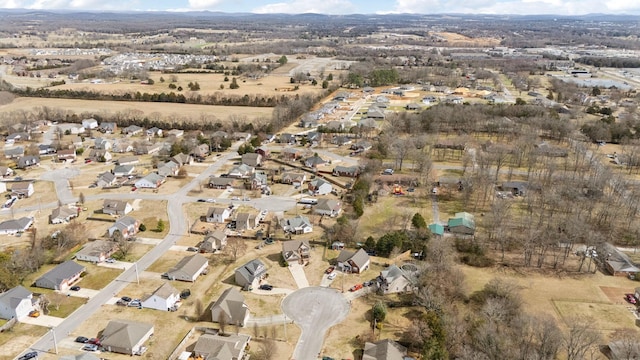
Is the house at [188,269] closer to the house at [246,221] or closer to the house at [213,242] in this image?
the house at [213,242]

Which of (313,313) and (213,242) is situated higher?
(213,242)

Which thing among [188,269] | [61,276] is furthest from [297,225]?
[61,276]

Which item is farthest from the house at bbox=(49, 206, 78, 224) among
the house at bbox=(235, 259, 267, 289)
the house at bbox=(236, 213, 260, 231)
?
the house at bbox=(235, 259, 267, 289)

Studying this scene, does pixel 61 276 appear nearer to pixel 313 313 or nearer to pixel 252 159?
pixel 313 313

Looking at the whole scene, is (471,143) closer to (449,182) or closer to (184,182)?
(449,182)

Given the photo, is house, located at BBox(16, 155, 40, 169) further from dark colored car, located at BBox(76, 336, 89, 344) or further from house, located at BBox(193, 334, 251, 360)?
house, located at BBox(193, 334, 251, 360)

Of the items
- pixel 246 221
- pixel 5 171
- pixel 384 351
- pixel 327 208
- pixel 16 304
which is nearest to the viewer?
pixel 384 351

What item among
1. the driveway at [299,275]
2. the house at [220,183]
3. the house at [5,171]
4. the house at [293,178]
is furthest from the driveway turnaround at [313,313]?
the house at [5,171]
